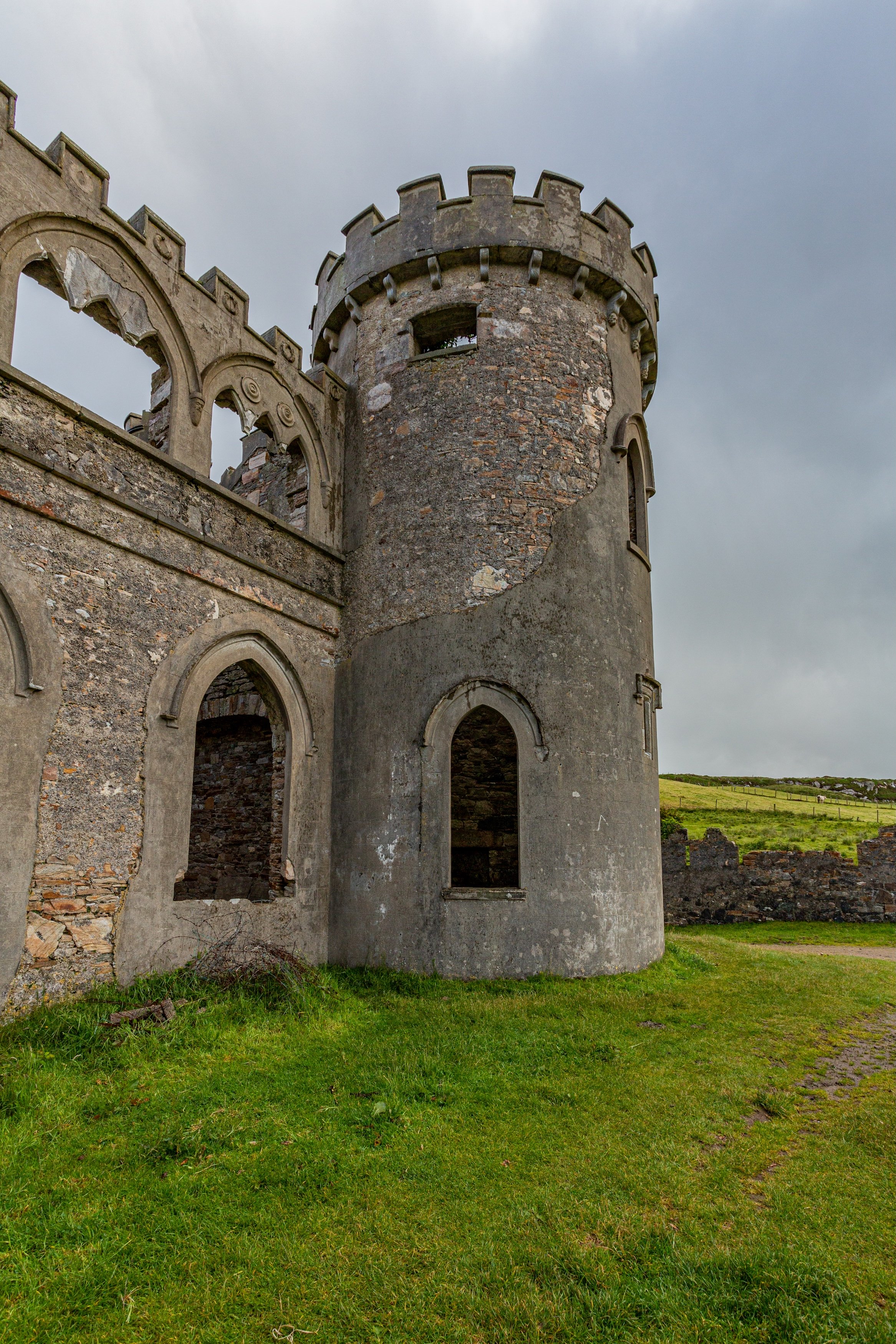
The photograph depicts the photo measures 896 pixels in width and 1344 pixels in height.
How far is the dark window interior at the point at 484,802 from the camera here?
12703 mm

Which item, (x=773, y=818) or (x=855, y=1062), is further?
(x=773, y=818)

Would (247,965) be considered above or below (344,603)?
below

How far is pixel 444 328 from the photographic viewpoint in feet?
37.5

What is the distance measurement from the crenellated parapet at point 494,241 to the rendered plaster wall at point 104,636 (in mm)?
4507

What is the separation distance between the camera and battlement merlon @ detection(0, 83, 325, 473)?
24.2 ft

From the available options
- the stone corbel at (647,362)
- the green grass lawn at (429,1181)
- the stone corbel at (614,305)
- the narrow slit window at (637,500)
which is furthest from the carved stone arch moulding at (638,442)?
the green grass lawn at (429,1181)

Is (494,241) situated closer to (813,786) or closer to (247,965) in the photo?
(247,965)

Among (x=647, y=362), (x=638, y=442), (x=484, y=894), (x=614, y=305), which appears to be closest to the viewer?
(x=484, y=894)

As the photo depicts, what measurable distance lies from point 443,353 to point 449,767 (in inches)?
220

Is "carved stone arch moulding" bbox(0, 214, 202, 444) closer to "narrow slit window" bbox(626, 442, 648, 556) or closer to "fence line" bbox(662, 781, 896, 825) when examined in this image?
"narrow slit window" bbox(626, 442, 648, 556)

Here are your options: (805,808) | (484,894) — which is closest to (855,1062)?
(484,894)

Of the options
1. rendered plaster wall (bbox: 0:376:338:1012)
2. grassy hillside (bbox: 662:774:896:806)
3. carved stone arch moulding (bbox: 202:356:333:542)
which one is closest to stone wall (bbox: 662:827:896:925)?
rendered plaster wall (bbox: 0:376:338:1012)

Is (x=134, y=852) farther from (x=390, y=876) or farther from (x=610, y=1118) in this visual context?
(x=610, y=1118)

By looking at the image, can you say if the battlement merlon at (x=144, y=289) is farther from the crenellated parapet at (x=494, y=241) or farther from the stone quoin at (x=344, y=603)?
the crenellated parapet at (x=494, y=241)
